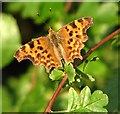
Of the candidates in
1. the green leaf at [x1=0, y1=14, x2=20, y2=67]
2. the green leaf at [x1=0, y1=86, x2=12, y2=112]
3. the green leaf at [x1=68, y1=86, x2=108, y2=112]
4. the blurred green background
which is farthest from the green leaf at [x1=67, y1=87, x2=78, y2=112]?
the green leaf at [x1=0, y1=86, x2=12, y2=112]

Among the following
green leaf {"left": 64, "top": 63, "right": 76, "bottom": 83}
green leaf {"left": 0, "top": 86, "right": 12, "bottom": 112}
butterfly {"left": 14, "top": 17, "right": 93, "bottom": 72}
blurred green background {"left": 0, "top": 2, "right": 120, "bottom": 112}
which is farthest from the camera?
green leaf {"left": 0, "top": 86, "right": 12, "bottom": 112}

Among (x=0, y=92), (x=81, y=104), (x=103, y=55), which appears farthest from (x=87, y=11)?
(x=81, y=104)

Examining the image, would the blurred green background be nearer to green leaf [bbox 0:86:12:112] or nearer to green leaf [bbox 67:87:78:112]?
green leaf [bbox 0:86:12:112]

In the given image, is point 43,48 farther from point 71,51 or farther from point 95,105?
point 95,105

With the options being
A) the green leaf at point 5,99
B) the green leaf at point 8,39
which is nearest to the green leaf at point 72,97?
the green leaf at point 8,39

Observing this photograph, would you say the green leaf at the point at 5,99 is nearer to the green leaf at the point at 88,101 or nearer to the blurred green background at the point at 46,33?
the blurred green background at the point at 46,33

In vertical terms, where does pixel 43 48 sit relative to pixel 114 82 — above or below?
above
